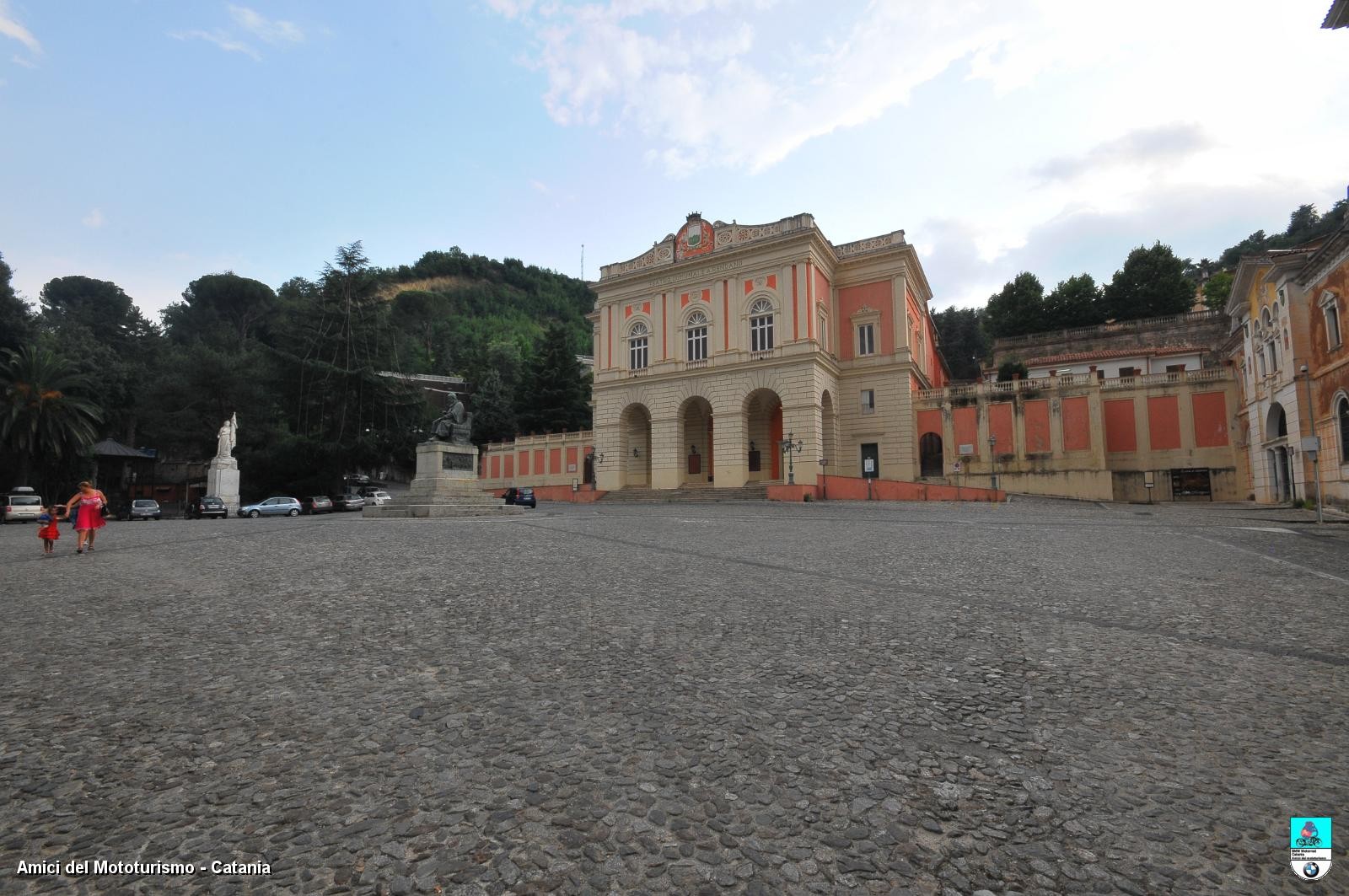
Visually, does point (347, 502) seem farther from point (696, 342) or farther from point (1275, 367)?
→ point (1275, 367)

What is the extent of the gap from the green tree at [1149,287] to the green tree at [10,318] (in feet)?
255

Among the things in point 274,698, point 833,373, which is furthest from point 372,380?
point 274,698

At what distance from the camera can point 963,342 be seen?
77188 millimetres

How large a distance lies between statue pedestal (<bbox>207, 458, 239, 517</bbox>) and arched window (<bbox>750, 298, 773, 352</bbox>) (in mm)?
30411

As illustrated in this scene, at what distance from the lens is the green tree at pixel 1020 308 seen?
195 feet

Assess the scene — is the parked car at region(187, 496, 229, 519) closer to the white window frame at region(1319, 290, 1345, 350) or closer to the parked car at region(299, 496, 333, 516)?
the parked car at region(299, 496, 333, 516)

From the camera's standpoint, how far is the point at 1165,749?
2902mm

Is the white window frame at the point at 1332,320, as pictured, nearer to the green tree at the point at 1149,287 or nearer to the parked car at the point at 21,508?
the green tree at the point at 1149,287

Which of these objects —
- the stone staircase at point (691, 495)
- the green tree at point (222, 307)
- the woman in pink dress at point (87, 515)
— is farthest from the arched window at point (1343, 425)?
the green tree at point (222, 307)

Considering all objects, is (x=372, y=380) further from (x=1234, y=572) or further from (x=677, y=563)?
(x=1234, y=572)

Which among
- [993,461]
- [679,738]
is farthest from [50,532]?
[993,461]

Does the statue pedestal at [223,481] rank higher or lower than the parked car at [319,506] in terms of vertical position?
higher

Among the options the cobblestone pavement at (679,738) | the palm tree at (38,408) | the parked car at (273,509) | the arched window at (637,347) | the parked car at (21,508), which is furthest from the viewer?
the arched window at (637,347)

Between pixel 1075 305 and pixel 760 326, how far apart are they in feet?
122
